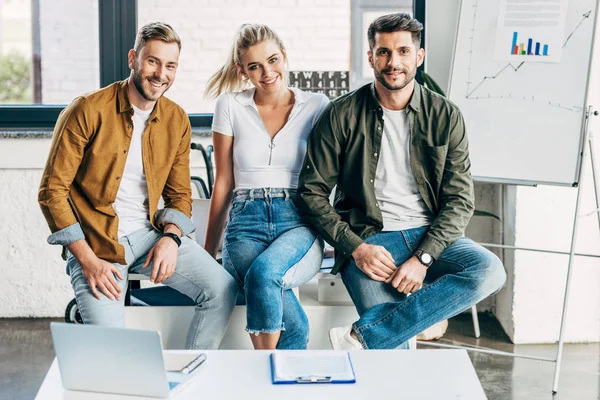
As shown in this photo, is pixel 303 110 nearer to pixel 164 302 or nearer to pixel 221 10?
pixel 164 302

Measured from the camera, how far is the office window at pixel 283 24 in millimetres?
3930

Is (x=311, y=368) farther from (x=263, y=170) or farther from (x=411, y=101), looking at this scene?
(x=411, y=101)

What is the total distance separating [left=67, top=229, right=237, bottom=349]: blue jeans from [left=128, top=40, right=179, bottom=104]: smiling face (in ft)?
1.48

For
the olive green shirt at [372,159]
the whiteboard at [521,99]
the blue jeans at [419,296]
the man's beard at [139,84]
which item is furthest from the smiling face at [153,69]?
the whiteboard at [521,99]

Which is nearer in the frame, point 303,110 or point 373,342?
point 373,342

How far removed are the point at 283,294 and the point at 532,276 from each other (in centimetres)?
144

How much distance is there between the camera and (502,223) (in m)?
3.69

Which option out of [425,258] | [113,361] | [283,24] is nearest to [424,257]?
[425,258]

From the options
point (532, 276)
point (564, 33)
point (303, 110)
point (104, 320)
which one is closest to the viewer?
point (104, 320)

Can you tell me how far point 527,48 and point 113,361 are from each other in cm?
216

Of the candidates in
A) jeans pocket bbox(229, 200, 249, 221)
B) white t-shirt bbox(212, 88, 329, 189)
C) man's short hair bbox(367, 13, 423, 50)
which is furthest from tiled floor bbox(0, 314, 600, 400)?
man's short hair bbox(367, 13, 423, 50)

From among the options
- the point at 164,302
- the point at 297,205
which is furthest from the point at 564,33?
the point at 164,302

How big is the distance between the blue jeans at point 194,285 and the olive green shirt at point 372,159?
14.4 inches

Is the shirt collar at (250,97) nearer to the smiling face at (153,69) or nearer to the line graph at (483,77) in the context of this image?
the smiling face at (153,69)
